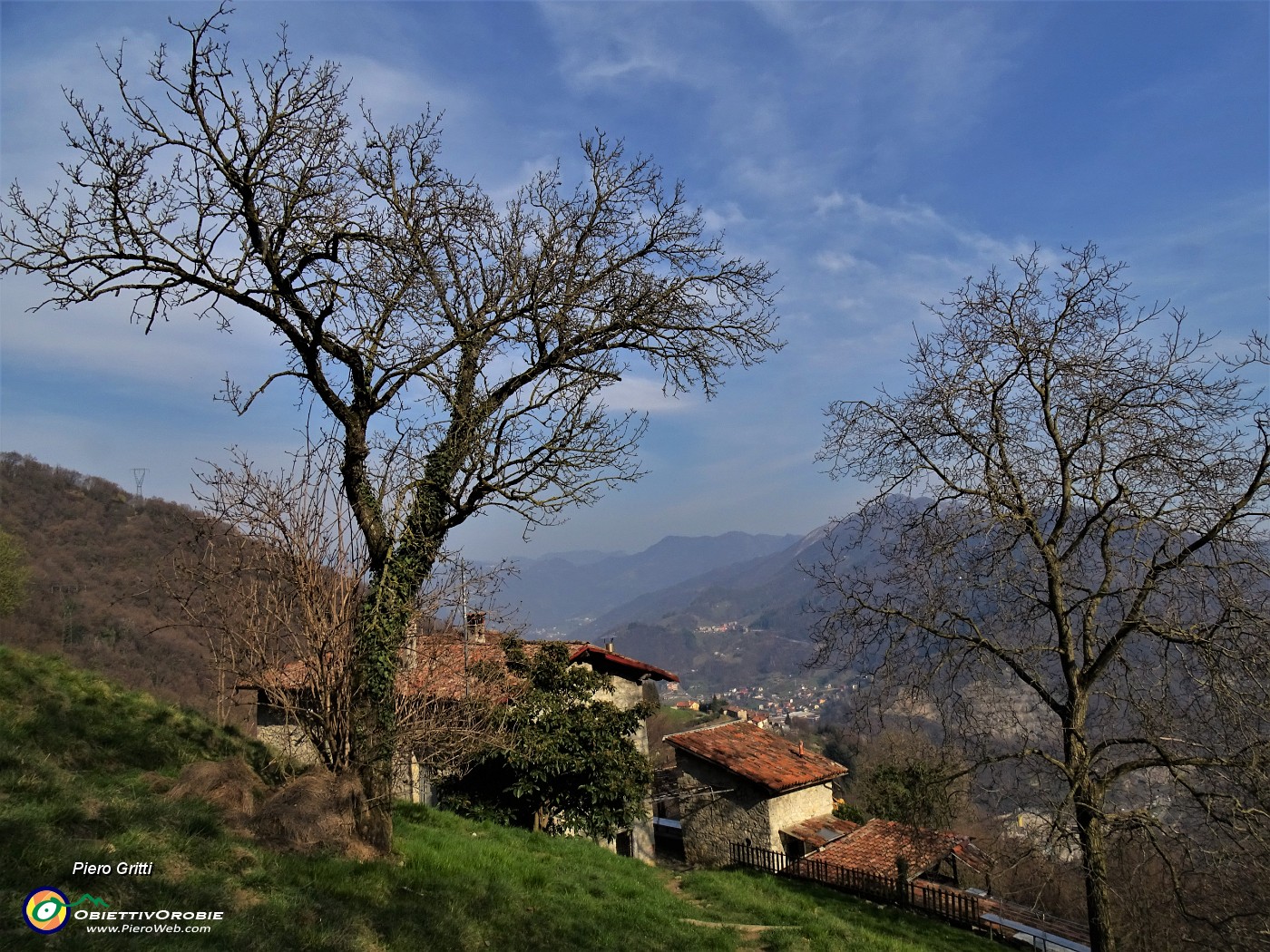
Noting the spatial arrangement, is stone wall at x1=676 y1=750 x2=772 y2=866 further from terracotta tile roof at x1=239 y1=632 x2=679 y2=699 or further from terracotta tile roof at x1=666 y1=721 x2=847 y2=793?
terracotta tile roof at x1=239 y1=632 x2=679 y2=699

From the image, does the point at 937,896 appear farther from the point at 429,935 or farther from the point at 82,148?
the point at 82,148

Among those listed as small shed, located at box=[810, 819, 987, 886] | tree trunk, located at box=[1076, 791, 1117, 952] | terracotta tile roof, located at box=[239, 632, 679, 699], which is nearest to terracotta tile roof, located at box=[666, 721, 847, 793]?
small shed, located at box=[810, 819, 987, 886]

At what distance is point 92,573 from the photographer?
137 feet

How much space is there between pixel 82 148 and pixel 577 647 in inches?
696

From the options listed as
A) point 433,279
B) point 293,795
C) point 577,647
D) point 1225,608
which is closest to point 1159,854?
Answer: point 1225,608

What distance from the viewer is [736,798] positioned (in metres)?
23.9

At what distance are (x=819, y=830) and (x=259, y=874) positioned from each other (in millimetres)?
22673

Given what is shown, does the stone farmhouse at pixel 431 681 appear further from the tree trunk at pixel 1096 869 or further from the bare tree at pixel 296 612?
the tree trunk at pixel 1096 869

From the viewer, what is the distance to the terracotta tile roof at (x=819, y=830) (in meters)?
23.6

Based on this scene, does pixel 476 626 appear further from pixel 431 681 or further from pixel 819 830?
pixel 819 830

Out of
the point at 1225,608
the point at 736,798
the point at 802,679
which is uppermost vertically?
the point at 1225,608

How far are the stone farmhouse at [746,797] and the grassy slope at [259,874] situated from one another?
11959 mm

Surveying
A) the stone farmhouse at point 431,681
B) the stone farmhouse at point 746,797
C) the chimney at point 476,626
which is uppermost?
the chimney at point 476,626

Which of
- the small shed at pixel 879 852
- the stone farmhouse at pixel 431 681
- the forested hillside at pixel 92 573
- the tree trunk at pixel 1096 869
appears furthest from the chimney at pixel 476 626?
the small shed at pixel 879 852
